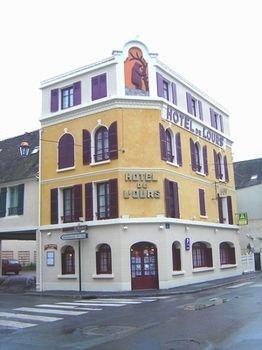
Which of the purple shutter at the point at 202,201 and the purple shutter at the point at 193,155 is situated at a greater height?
the purple shutter at the point at 193,155

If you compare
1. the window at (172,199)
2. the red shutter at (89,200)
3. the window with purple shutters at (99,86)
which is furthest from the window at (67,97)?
the window at (172,199)

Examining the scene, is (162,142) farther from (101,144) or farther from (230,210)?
(230,210)

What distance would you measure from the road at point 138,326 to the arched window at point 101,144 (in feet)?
32.6

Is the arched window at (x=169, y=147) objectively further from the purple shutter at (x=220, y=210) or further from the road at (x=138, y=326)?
the road at (x=138, y=326)

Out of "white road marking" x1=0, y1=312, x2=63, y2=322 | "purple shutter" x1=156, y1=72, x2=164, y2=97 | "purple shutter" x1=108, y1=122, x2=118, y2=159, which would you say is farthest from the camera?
"purple shutter" x1=156, y1=72, x2=164, y2=97

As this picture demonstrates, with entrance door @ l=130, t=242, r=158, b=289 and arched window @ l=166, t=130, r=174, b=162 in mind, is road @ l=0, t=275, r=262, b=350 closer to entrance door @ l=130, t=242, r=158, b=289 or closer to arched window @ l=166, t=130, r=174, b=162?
entrance door @ l=130, t=242, r=158, b=289

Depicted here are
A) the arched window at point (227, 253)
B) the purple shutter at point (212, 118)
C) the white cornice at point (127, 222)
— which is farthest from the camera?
the purple shutter at point (212, 118)

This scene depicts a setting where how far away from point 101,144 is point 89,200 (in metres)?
3.18

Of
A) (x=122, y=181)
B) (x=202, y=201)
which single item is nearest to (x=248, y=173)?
(x=202, y=201)

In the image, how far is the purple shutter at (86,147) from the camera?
26702 mm

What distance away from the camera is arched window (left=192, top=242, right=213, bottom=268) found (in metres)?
29.1

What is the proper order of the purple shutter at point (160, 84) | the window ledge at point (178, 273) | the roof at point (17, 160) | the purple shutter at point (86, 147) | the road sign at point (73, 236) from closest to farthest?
the road sign at point (73, 236) → the window ledge at point (178, 273) → the purple shutter at point (86, 147) → the purple shutter at point (160, 84) → the roof at point (17, 160)

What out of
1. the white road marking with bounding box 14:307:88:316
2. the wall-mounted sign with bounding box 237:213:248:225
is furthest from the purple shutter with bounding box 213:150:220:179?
the white road marking with bounding box 14:307:88:316

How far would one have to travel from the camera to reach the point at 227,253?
33.7 metres
